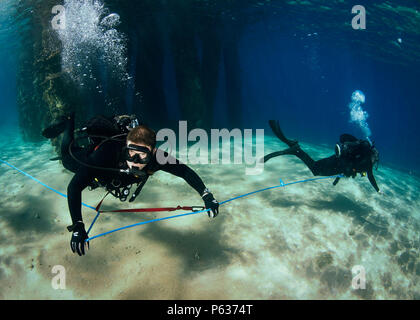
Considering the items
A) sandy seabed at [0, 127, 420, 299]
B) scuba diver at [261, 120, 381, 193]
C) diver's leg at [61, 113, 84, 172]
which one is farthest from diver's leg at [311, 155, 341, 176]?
diver's leg at [61, 113, 84, 172]

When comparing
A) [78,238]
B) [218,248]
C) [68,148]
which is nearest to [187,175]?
[218,248]

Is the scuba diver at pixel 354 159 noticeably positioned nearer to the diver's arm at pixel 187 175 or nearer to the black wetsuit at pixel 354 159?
the black wetsuit at pixel 354 159

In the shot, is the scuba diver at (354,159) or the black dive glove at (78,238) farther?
the scuba diver at (354,159)

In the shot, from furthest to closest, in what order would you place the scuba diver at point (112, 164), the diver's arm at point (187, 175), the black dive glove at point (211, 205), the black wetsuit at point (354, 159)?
the black wetsuit at point (354, 159) → the diver's arm at point (187, 175) → the black dive glove at point (211, 205) → the scuba diver at point (112, 164)

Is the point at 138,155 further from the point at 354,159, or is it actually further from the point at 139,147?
the point at 354,159

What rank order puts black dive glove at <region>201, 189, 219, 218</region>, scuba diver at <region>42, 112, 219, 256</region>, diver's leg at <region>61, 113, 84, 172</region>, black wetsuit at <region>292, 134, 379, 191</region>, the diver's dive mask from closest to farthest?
scuba diver at <region>42, 112, 219, 256</region>, the diver's dive mask, black dive glove at <region>201, 189, 219, 218</region>, diver's leg at <region>61, 113, 84, 172</region>, black wetsuit at <region>292, 134, 379, 191</region>

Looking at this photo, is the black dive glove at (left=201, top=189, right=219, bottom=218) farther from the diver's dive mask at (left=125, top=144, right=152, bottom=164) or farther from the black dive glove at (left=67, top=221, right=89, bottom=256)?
the black dive glove at (left=67, top=221, right=89, bottom=256)

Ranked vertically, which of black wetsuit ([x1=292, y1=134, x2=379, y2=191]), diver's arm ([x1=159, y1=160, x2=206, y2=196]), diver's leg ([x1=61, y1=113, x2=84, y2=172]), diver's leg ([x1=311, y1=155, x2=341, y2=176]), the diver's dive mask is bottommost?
diver's leg ([x1=311, y1=155, x2=341, y2=176])

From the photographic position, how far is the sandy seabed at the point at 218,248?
11.0 ft

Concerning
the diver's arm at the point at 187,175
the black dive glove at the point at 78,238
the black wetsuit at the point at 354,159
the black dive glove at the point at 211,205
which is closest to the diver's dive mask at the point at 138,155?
the diver's arm at the point at 187,175

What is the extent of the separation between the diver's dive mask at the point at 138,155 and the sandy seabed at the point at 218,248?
68.3 inches

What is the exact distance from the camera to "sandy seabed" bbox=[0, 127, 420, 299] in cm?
335

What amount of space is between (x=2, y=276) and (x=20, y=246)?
682 mm

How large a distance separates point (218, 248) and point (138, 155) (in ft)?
7.57
